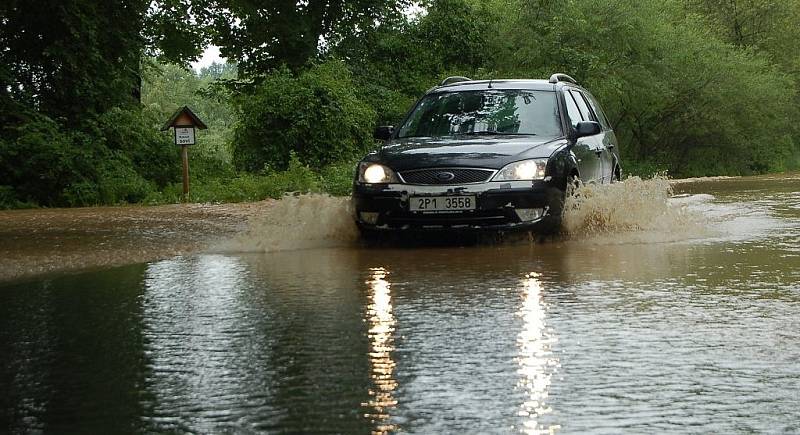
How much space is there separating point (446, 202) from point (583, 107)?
351 centimetres

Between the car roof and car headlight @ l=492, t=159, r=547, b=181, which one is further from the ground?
the car roof

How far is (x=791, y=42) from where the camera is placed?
189 ft

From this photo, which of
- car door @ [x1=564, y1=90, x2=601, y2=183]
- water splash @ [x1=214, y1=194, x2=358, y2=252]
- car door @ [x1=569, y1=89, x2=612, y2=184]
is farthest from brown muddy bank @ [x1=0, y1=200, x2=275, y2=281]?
car door @ [x1=569, y1=89, x2=612, y2=184]

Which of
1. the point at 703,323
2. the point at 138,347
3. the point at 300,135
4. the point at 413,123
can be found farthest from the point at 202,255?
the point at 300,135

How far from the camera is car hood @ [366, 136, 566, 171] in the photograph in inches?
445

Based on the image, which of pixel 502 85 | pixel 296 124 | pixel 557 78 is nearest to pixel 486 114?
pixel 502 85

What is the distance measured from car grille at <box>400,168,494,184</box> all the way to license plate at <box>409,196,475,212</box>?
0.50 ft

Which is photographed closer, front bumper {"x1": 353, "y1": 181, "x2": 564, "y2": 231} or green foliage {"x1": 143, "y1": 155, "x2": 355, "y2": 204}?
front bumper {"x1": 353, "y1": 181, "x2": 564, "y2": 231}

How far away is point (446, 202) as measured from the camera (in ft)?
36.7

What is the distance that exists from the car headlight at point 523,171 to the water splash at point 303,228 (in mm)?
1715

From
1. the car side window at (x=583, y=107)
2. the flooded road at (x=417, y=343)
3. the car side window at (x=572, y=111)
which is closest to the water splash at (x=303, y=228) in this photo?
the flooded road at (x=417, y=343)

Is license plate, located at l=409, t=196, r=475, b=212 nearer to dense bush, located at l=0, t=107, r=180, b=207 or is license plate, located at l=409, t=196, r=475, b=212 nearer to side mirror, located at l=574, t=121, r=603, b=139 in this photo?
side mirror, located at l=574, t=121, r=603, b=139

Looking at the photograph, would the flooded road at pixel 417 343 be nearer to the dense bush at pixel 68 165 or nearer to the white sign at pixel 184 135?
the dense bush at pixel 68 165

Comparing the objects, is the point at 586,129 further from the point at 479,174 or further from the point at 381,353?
the point at 381,353
